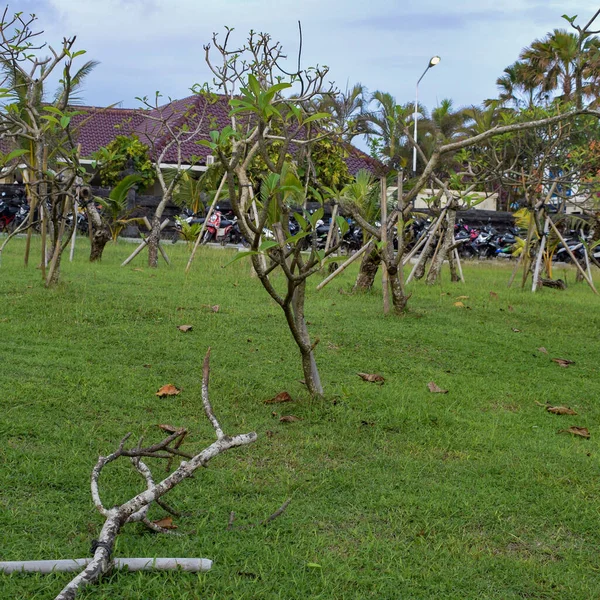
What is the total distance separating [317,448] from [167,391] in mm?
1068

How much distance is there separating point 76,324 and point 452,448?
3.10 meters

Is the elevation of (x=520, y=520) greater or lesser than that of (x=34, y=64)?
lesser

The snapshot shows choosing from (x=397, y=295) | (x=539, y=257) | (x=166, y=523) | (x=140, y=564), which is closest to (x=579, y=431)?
(x=166, y=523)

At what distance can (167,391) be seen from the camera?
4.31 meters

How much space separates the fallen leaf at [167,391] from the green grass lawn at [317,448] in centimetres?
6

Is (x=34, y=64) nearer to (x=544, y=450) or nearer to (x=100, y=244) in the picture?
(x=100, y=244)

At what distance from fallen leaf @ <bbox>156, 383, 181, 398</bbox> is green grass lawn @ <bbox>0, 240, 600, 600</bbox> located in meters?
0.06

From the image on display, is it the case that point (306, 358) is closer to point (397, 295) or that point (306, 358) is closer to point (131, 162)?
point (397, 295)

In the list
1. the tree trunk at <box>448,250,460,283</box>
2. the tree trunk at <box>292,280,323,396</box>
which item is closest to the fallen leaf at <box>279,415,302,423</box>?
the tree trunk at <box>292,280,323,396</box>

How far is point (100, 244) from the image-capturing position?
1015 centimetres

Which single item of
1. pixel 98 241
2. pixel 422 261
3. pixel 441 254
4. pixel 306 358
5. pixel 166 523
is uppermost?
pixel 441 254

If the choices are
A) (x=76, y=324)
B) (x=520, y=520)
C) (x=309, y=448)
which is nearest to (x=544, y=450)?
(x=520, y=520)

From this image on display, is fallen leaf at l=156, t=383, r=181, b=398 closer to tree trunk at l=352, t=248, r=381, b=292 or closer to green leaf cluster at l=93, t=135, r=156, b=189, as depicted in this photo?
tree trunk at l=352, t=248, r=381, b=292

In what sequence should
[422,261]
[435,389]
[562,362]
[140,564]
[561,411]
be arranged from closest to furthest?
[140,564], [561,411], [435,389], [562,362], [422,261]
